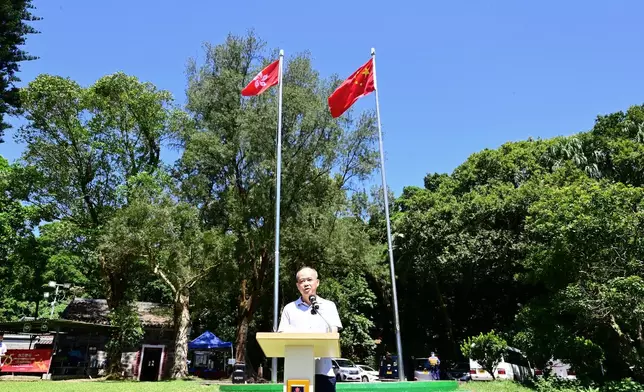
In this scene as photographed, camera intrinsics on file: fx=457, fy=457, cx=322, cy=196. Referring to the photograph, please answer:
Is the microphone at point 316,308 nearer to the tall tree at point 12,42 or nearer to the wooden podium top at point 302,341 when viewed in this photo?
the wooden podium top at point 302,341

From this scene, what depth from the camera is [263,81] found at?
44.3 ft

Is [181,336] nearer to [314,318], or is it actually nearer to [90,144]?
[90,144]

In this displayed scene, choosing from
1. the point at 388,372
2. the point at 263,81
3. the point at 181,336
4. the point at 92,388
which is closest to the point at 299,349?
the point at 263,81

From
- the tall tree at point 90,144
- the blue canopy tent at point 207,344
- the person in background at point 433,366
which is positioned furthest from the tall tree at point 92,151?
the person in background at point 433,366

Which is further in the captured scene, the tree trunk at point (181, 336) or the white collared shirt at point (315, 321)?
the tree trunk at point (181, 336)

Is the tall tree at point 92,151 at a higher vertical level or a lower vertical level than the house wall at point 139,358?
higher

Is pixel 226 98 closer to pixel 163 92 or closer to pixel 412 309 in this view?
pixel 163 92

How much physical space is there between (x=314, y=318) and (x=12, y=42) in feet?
44.3

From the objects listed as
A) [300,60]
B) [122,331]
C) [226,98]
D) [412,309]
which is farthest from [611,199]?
[122,331]

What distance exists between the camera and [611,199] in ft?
46.1

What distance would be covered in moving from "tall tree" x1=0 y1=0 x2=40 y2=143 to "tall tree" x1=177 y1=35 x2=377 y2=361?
6.74m

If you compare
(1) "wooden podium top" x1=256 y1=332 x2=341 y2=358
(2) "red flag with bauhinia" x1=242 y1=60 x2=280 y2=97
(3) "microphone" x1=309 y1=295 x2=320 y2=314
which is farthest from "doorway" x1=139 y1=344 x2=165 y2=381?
(1) "wooden podium top" x1=256 y1=332 x2=341 y2=358

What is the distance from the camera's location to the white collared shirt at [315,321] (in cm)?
351

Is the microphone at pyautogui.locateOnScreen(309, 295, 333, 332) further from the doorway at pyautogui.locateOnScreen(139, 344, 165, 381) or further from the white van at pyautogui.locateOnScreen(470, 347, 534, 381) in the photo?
the doorway at pyautogui.locateOnScreen(139, 344, 165, 381)
